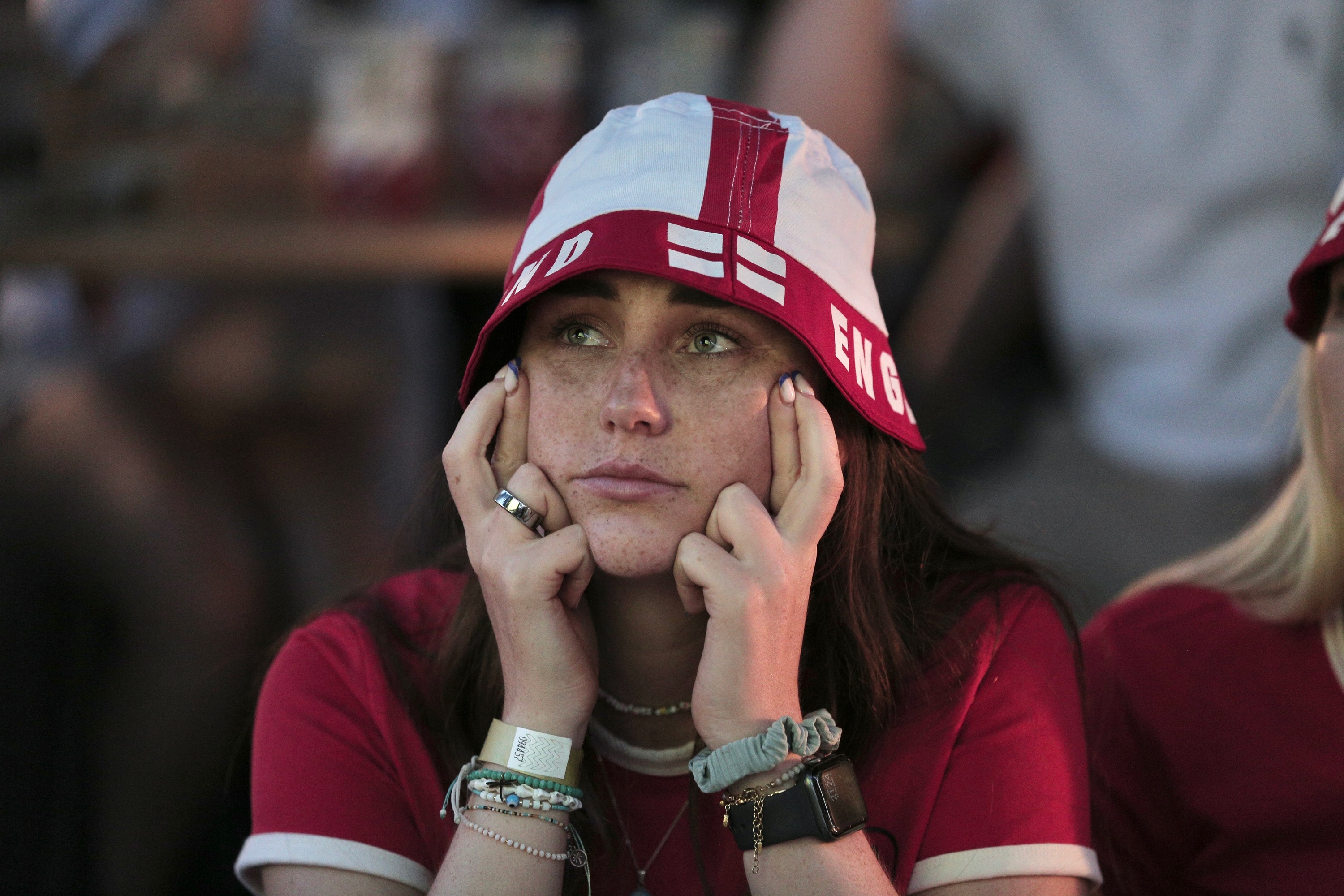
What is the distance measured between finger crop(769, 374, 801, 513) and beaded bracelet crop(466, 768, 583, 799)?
38 cm

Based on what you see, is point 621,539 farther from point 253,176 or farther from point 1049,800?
point 253,176

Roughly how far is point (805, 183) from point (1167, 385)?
59.3 inches

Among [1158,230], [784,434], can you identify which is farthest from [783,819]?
[1158,230]

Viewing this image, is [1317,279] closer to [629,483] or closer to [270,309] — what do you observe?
[629,483]

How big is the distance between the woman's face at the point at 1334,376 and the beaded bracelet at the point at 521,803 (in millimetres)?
976

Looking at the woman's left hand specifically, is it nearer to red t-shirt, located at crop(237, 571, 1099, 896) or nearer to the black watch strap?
the black watch strap

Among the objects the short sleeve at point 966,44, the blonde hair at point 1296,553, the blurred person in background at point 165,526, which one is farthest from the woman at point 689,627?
the short sleeve at point 966,44

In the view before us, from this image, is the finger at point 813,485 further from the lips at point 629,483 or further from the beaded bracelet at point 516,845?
the beaded bracelet at point 516,845

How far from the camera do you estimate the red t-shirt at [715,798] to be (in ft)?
4.53

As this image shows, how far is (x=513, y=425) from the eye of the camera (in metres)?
1.43

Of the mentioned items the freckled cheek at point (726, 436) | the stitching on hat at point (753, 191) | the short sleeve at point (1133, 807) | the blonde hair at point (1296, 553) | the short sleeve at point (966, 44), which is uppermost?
the short sleeve at point (966, 44)

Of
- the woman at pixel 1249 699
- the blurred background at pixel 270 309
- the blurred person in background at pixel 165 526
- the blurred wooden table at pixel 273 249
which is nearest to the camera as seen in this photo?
the woman at pixel 1249 699

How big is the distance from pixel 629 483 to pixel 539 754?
0.98ft

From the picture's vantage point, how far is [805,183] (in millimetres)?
1397
